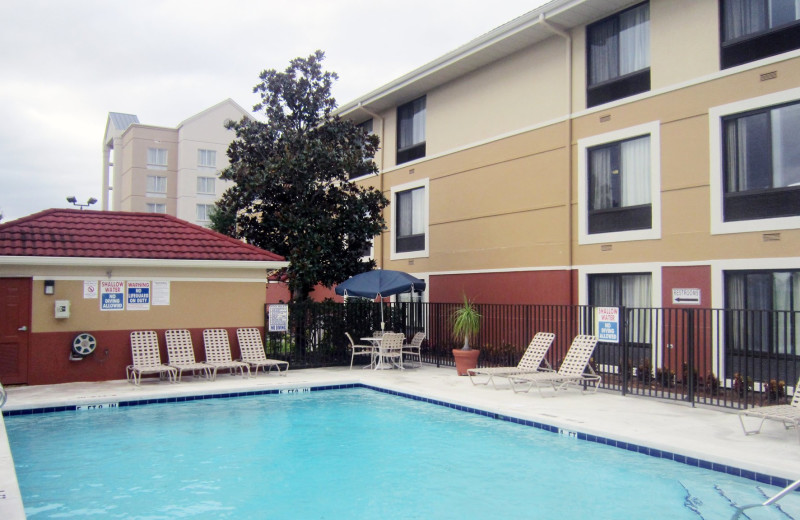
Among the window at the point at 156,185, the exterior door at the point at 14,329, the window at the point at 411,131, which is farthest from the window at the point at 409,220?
the window at the point at 156,185

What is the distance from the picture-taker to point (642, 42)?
13.1m

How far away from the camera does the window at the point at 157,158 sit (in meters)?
48.8

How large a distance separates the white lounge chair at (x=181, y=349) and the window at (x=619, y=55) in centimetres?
1022

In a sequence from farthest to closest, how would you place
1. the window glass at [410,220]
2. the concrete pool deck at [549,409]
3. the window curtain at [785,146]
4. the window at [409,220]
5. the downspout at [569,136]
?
the window glass at [410,220] → the window at [409,220] → the downspout at [569,136] → the window curtain at [785,146] → the concrete pool deck at [549,409]

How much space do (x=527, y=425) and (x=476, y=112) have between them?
10470mm

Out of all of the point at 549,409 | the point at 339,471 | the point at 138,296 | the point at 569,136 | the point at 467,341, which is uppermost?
the point at 569,136

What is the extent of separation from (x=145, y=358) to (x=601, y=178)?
34.2 feet

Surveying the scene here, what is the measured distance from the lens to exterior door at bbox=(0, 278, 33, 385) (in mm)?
11648

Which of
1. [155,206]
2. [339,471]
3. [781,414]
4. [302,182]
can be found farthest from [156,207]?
[781,414]

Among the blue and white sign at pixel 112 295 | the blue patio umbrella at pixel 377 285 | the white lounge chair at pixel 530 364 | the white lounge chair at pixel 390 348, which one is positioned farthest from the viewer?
the white lounge chair at pixel 390 348

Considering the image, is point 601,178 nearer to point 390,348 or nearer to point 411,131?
point 390,348

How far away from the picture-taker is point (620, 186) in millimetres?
13469

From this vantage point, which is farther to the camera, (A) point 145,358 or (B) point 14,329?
(A) point 145,358

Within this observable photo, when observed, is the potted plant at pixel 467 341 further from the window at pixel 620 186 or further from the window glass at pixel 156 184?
the window glass at pixel 156 184
